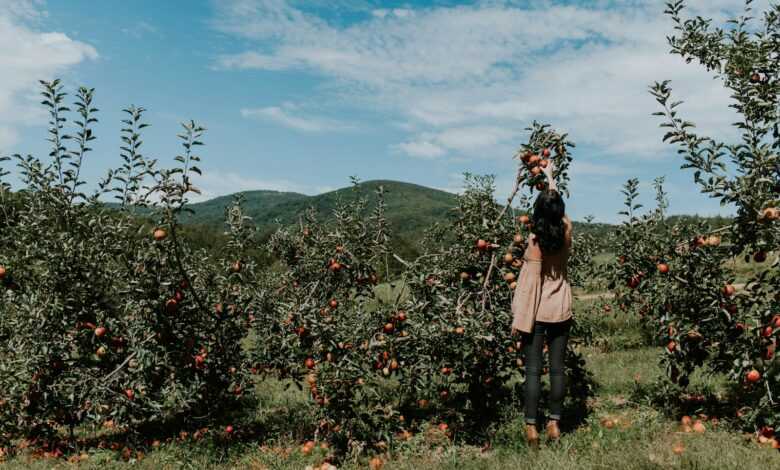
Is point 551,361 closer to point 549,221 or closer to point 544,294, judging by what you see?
point 544,294

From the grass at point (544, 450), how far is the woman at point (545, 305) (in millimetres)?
396

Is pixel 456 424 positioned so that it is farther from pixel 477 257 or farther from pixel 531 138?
pixel 531 138

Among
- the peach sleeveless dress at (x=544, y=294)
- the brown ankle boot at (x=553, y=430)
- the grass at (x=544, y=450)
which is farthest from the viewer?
the brown ankle boot at (x=553, y=430)

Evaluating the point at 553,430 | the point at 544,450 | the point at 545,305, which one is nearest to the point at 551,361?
the point at 545,305

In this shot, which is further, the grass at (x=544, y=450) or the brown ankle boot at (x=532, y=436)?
the brown ankle boot at (x=532, y=436)

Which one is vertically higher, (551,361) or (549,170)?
(549,170)

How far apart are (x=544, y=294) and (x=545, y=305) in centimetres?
10

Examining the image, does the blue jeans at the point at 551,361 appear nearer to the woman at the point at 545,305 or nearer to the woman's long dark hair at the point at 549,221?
the woman at the point at 545,305

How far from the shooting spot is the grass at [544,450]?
4.21 m

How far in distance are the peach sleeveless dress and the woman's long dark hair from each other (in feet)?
0.33

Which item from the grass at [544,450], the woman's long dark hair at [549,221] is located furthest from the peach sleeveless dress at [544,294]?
the grass at [544,450]

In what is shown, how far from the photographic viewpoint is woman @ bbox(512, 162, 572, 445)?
486 cm

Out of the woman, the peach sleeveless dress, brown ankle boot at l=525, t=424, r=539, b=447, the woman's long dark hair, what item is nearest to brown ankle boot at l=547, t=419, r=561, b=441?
the woman

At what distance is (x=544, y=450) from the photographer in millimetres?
4672
